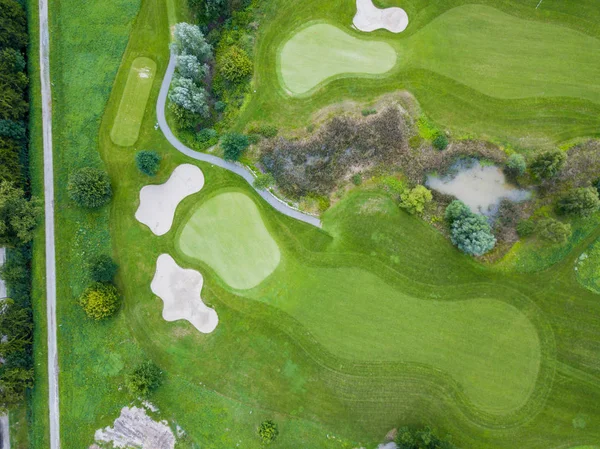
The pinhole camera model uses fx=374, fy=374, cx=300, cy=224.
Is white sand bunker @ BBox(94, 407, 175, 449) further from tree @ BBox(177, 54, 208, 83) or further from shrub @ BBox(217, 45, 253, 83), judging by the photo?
shrub @ BBox(217, 45, 253, 83)

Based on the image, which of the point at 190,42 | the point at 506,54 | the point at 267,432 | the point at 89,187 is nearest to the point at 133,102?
the point at 190,42

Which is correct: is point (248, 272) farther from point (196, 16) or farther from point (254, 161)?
point (196, 16)

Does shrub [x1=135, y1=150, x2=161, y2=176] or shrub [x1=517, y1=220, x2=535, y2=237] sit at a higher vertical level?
shrub [x1=517, y1=220, x2=535, y2=237]

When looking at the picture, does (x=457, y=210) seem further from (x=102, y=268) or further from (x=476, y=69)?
(x=102, y=268)

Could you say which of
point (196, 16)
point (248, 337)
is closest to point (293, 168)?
point (248, 337)

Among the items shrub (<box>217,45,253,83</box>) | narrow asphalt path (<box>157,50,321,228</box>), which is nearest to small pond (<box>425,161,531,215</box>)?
narrow asphalt path (<box>157,50,321,228</box>)

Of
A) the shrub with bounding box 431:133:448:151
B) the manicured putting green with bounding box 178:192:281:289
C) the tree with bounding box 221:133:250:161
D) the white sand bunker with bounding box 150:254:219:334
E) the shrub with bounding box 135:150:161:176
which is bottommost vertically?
the white sand bunker with bounding box 150:254:219:334
